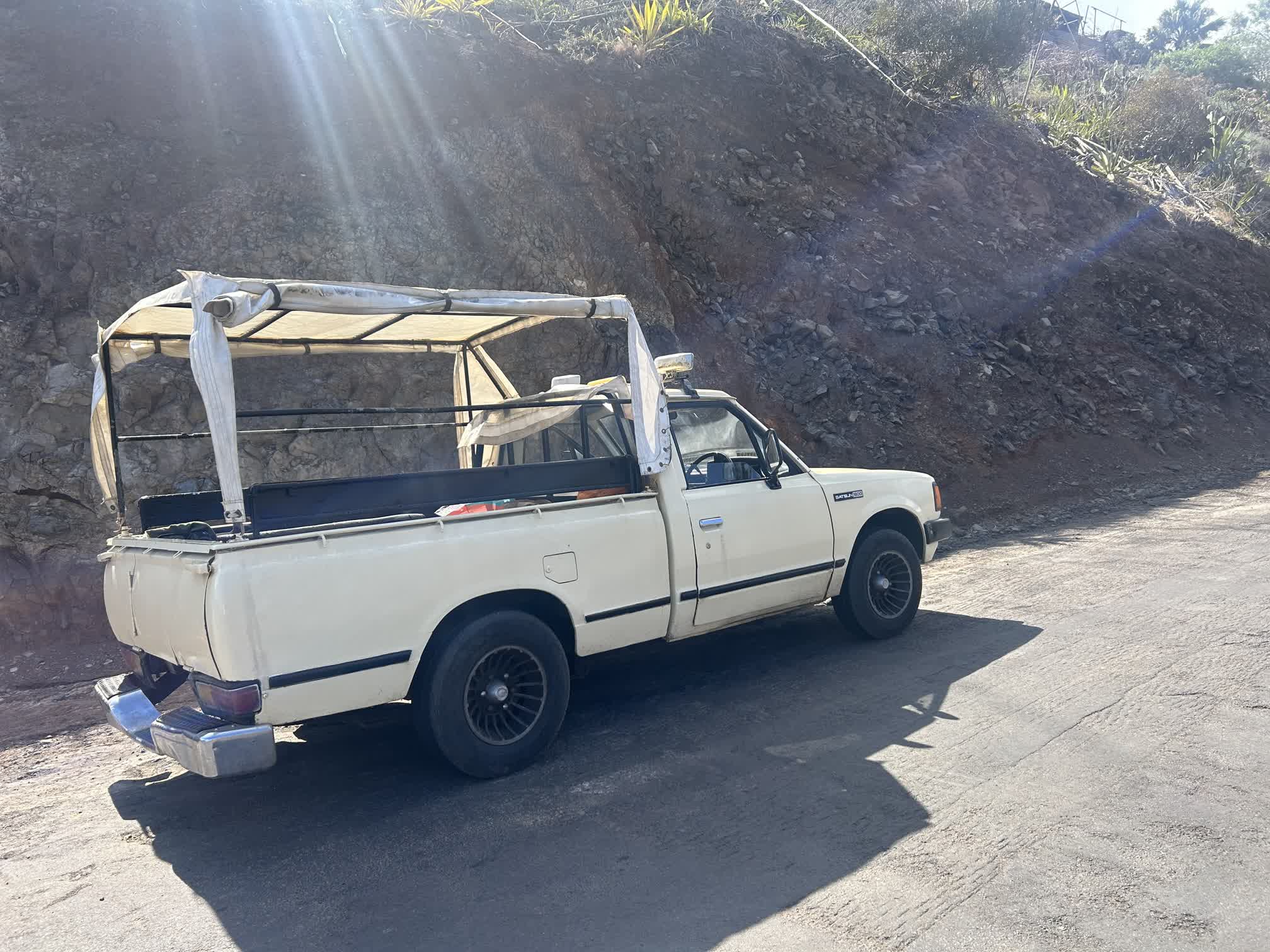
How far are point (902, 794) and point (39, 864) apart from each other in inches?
150

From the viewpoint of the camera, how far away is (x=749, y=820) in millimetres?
4137

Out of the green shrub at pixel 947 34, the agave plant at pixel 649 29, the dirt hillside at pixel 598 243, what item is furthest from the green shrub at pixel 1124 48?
the agave plant at pixel 649 29

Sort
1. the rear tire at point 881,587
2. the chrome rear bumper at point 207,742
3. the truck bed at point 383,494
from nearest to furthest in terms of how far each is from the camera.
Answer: the chrome rear bumper at point 207,742, the truck bed at point 383,494, the rear tire at point 881,587

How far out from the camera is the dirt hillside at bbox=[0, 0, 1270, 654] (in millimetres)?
9992

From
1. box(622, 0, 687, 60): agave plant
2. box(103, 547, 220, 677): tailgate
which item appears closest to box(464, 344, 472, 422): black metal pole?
box(103, 547, 220, 677): tailgate

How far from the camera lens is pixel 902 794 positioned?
169 inches

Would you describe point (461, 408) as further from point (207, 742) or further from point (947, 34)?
point (947, 34)

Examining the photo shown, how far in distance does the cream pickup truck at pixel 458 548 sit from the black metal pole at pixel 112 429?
0.02 meters

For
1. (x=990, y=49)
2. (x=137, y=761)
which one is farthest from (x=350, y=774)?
(x=990, y=49)

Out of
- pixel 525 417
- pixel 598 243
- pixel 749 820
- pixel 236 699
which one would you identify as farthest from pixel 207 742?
pixel 598 243

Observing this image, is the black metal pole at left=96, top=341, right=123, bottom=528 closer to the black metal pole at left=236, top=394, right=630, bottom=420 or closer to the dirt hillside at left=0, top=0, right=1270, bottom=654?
the black metal pole at left=236, top=394, right=630, bottom=420

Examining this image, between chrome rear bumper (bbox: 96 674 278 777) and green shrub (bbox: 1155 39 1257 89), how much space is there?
4841 centimetres

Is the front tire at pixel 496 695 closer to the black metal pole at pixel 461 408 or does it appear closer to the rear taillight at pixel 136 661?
the black metal pole at pixel 461 408

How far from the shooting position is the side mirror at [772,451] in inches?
253
